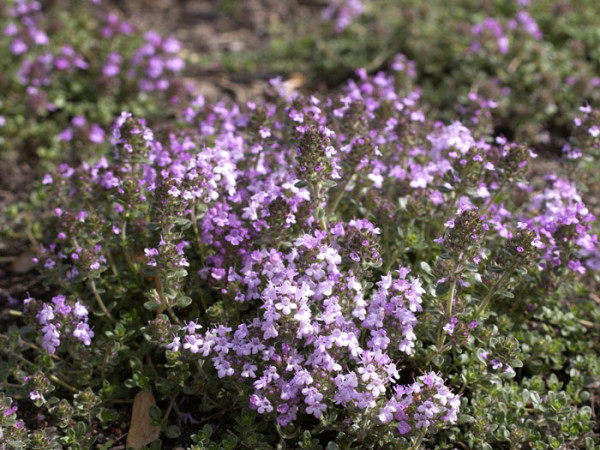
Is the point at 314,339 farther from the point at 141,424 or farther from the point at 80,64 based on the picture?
the point at 80,64

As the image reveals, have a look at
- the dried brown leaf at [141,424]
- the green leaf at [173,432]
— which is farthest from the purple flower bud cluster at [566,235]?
the dried brown leaf at [141,424]

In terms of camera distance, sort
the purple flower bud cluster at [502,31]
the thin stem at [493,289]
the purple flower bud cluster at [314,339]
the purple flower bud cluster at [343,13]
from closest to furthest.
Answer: the purple flower bud cluster at [314,339] < the thin stem at [493,289] < the purple flower bud cluster at [502,31] < the purple flower bud cluster at [343,13]

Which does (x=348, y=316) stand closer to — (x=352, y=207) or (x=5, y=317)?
(x=352, y=207)

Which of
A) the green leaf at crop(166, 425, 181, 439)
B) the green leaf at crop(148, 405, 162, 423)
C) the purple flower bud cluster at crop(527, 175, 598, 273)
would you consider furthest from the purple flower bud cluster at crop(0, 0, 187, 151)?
the purple flower bud cluster at crop(527, 175, 598, 273)

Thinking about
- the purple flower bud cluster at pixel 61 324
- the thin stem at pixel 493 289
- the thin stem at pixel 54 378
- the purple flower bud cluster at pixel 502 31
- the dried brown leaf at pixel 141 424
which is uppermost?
the purple flower bud cluster at pixel 502 31

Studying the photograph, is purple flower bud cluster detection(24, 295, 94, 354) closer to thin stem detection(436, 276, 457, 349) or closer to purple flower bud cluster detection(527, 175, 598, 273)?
thin stem detection(436, 276, 457, 349)

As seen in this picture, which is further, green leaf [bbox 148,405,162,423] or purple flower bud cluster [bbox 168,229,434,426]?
green leaf [bbox 148,405,162,423]

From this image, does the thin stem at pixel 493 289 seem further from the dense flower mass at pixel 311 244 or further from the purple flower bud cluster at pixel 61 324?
the purple flower bud cluster at pixel 61 324
